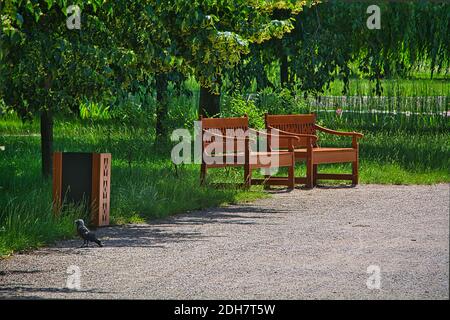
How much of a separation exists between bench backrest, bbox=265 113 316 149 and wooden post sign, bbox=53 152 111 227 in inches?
197

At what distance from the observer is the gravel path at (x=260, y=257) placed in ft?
27.3

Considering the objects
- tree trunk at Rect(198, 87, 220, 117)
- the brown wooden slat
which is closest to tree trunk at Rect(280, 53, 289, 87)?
tree trunk at Rect(198, 87, 220, 117)

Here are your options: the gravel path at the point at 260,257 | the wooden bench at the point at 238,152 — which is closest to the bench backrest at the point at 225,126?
the wooden bench at the point at 238,152

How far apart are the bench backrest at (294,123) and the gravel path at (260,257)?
10.1ft

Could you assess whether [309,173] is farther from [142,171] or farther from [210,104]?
[210,104]

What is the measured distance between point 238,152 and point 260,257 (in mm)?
5919

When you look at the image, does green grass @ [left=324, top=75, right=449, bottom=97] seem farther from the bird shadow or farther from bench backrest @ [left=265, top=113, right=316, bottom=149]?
the bird shadow

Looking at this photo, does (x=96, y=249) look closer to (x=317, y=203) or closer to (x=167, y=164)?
(x=317, y=203)

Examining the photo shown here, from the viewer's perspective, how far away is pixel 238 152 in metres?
15.7

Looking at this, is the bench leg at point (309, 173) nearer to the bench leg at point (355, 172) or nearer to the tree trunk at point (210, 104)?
the bench leg at point (355, 172)

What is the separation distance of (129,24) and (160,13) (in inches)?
15.0
